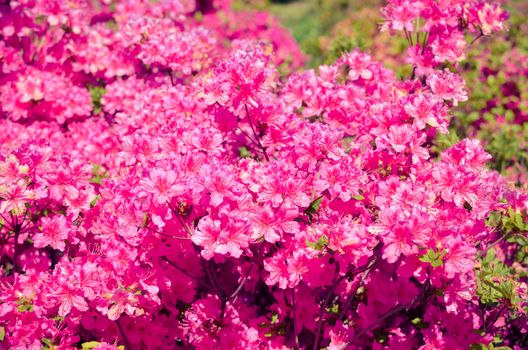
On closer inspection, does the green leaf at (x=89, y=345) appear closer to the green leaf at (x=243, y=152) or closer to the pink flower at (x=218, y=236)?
the pink flower at (x=218, y=236)

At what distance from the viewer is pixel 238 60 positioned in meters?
2.31

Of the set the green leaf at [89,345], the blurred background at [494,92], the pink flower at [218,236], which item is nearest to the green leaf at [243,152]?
A: the blurred background at [494,92]

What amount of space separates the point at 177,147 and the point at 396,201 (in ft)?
3.39

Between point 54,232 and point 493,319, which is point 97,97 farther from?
point 493,319

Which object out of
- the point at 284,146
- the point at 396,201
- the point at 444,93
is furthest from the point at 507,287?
the point at 284,146

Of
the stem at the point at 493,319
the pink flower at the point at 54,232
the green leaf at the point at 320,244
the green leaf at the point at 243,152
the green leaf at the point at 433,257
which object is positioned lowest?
the stem at the point at 493,319

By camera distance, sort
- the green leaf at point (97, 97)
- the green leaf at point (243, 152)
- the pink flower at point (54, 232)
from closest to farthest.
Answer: the pink flower at point (54, 232), the green leaf at point (243, 152), the green leaf at point (97, 97)

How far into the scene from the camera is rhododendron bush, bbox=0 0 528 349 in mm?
2023

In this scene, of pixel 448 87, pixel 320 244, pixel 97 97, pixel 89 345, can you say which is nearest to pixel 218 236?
pixel 320 244

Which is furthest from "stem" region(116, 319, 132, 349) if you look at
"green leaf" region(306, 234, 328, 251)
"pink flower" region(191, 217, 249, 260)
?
"green leaf" region(306, 234, 328, 251)

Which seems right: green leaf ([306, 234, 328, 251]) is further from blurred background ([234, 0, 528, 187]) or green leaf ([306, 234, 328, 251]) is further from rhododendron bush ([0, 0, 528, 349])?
blurred background ([234, 0, 528, 187])

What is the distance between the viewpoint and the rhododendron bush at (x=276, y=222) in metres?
2.02

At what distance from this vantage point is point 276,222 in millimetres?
2031

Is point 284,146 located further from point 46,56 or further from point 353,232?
point 46,56
